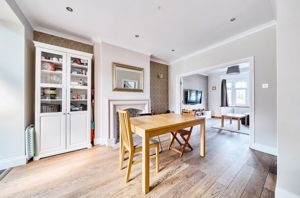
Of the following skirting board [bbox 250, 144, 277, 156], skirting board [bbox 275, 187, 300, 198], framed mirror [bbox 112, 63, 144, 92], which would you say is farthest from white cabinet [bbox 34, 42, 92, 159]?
skirting board [bbox 250, 144, 277, 156]

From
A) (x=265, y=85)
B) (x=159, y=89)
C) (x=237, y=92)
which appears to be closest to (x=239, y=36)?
(x=265, y=85)

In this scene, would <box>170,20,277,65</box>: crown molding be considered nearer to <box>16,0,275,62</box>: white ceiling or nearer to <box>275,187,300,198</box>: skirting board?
<box>16,0,275,62</box>: white ceiling

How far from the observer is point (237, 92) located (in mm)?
7074

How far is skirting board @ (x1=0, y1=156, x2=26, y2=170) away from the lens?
1.97 meters

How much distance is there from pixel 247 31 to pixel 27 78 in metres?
4.73

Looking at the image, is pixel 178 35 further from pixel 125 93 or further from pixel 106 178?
pixel 106 178

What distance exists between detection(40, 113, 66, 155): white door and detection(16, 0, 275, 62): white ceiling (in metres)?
1.91

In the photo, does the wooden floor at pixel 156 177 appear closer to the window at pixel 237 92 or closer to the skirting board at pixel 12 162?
the skirting board at pixel 12 162

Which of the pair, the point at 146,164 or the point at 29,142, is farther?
the point at 29,142

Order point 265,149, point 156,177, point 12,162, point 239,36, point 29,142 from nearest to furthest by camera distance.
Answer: point 156,177
point 12,162
point 29,142
point 265,149
point 239,36

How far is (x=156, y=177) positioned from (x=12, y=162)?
2436 millimetres

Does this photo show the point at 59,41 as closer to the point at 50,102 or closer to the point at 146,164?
the point at 50,102

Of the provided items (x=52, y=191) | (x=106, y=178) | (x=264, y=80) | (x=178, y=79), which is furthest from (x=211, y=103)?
(x=52, y=191)

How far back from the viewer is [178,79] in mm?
4688
